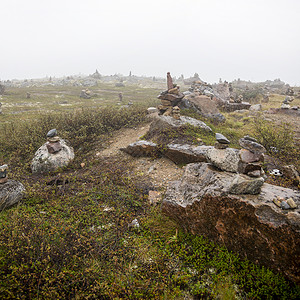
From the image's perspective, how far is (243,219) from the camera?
4066mm

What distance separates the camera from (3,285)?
10.3 ft

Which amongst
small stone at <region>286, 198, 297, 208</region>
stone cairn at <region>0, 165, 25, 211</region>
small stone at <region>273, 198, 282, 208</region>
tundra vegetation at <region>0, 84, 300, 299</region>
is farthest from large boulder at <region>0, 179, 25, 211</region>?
small stone at <region>286, 198, 297, 208</region>

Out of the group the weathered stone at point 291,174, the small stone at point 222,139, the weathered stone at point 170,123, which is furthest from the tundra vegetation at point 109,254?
the weathered stone at point 170,123

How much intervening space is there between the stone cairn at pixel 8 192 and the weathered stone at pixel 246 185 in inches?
246

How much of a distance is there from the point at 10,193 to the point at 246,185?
6598 mm

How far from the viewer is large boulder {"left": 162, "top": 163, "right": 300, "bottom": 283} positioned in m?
3.56

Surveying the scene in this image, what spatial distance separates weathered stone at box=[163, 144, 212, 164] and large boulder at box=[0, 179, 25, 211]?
18.7 feet

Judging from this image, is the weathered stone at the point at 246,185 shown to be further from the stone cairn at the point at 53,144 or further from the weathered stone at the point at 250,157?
the stone cairn at the point at 53,144

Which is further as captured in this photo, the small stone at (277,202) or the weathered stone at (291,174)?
the weathered stone at (291,174)

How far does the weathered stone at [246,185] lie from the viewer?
4.21m

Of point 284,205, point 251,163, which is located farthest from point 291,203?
point 251,163

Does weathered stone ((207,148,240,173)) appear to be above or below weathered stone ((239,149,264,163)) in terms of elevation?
below

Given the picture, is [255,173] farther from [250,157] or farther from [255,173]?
[250,157]

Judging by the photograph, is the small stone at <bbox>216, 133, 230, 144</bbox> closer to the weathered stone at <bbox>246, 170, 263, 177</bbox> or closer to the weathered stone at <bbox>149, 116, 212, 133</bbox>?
the weathered stone at <bbox>246, 170, 263, 177</bbox>
